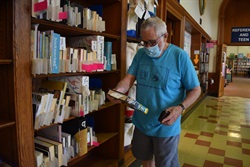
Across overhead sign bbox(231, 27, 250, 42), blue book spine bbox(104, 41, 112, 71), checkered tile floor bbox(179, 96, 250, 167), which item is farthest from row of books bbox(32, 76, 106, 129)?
overhead sign bbox(231, 27, 250, 42)

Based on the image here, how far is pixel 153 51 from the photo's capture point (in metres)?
1.45

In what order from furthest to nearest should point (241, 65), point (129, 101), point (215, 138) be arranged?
point (241, 65) < point (215, 138) < point (129, 101)

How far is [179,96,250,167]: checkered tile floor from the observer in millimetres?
2605

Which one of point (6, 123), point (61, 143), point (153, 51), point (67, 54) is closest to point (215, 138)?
point (153, 51)

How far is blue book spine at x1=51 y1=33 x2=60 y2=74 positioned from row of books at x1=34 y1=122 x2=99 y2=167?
436mm

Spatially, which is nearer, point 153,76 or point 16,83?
point 16,83

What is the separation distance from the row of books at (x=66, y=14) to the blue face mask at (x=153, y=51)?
1.77 ft

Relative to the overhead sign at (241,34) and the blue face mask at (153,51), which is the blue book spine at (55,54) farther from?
the overhead sign at (241,34)

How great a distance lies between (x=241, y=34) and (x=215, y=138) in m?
5.53

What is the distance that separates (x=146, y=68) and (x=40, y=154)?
0.93 meters

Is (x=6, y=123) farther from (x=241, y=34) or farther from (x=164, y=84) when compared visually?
(x=241, y=34)

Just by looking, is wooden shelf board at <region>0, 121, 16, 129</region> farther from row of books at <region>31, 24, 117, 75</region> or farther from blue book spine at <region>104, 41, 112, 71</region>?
blue book spine at <region>104, 41, 112, 71</region>

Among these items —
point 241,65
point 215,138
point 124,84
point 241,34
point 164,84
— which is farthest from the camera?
point 241,65

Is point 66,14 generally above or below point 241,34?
below
